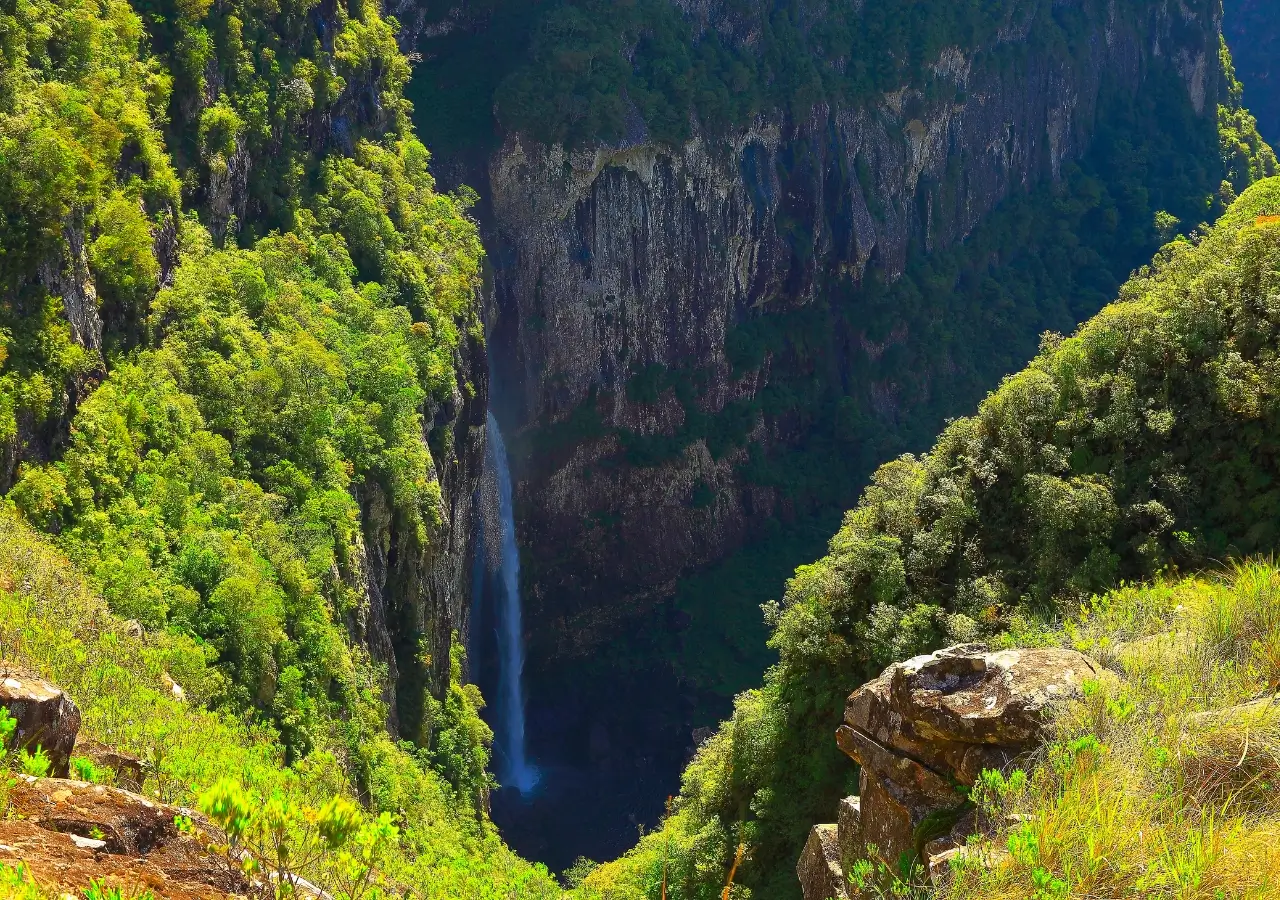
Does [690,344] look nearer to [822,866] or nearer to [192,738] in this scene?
[192,738]

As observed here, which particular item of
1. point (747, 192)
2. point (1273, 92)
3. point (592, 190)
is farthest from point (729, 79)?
point (1273, 92)

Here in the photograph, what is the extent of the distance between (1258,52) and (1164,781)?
119331 mm

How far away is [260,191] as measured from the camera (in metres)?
28.8

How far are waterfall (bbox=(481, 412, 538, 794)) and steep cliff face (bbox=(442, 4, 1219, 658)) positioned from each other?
1.25 meters

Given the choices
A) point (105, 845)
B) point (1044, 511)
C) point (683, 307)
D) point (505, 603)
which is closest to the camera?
point (105, 845)

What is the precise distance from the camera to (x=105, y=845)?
19.5ft

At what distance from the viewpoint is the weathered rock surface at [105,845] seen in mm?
5512

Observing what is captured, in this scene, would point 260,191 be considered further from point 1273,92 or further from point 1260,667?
point 1273,92

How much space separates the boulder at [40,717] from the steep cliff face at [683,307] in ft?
130

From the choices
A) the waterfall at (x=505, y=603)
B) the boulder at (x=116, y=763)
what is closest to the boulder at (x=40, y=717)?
the boulder at (x=116, y=763)

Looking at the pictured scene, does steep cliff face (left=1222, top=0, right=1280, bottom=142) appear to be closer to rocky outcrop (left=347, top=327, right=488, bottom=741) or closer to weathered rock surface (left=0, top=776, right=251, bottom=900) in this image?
rocky outcrop (left=347, top=327, right=488, bottom=741)

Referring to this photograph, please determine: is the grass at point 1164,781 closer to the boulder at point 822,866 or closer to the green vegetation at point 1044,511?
the boulder at point 822,866

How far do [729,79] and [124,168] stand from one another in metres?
36.2

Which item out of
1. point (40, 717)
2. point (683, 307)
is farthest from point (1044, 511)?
point (683, 307)
